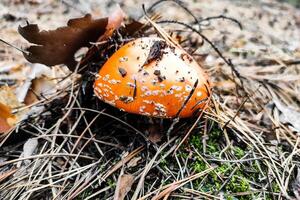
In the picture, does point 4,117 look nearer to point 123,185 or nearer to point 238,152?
point 123,185

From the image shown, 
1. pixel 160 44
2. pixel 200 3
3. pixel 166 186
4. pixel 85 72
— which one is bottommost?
pixel 200 3

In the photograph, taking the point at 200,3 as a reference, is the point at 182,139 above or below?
above

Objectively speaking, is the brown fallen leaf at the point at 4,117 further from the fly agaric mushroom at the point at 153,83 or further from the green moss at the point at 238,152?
the green moss at the point at 238,152

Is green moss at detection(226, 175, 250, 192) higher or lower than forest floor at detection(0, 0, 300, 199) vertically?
lower

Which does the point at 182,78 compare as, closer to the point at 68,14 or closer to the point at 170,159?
the point at 170,159

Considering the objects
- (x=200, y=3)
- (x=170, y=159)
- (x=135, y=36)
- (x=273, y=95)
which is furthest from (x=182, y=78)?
(x=200, y=3)

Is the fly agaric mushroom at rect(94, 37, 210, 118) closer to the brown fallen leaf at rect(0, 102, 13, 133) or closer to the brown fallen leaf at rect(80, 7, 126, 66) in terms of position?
the brown fallen leaf at rect(80, 7, 126, 66)

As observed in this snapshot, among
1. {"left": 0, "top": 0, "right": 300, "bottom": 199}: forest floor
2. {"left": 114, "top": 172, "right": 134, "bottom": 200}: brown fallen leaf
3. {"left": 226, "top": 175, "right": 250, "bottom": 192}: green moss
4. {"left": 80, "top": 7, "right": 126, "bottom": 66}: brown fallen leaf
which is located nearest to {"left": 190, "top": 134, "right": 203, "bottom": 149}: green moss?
{"left": 0, "top": 0, "right": 300, "bottom": 199}: forest floor
